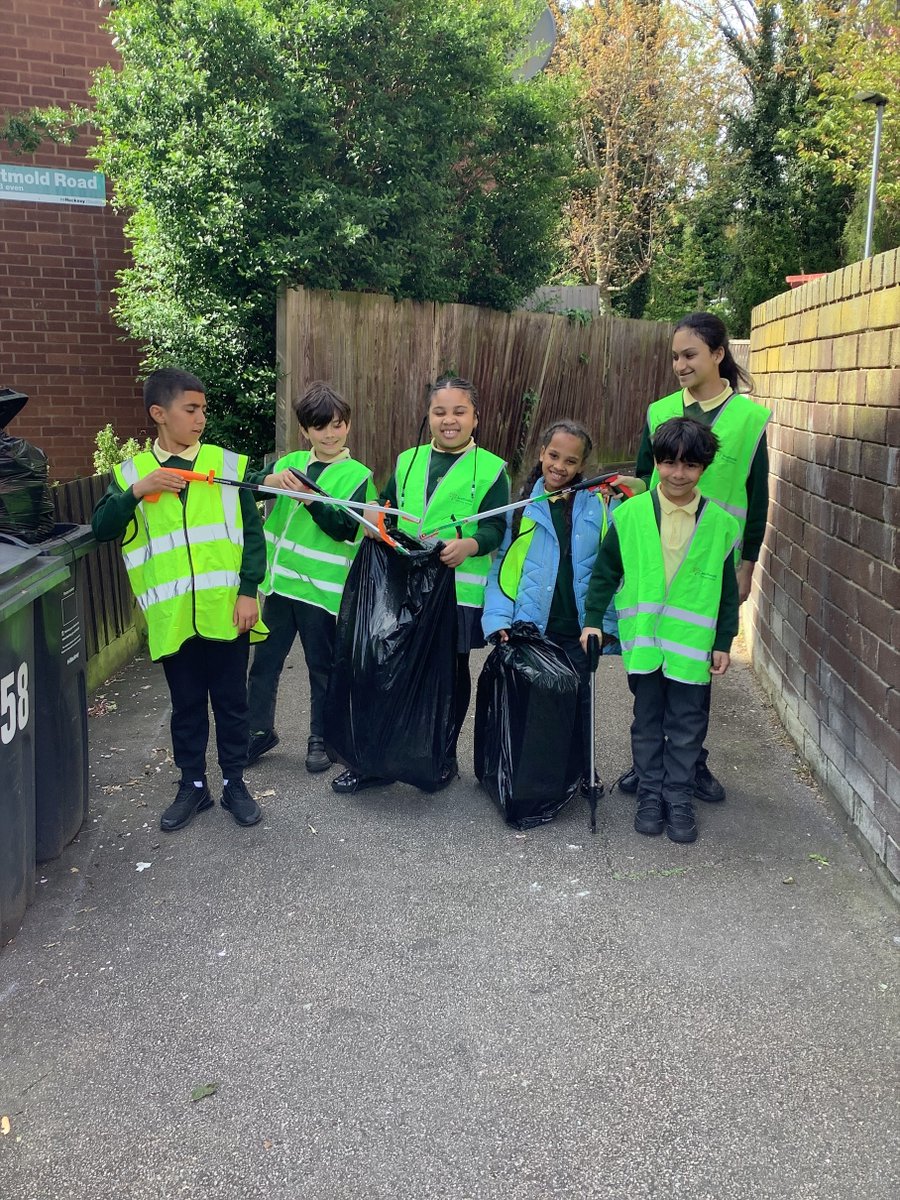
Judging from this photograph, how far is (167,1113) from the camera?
229 cm

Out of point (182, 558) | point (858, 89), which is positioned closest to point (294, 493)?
point (182, 558)

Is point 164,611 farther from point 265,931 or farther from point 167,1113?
point 167,1113

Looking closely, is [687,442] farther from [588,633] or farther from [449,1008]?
[449,1008]

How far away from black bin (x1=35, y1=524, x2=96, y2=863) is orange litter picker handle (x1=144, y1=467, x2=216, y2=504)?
0.27 metres

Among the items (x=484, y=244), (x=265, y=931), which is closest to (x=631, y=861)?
(x=265, y=931)

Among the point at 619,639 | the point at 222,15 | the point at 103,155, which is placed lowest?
the point at 619,639

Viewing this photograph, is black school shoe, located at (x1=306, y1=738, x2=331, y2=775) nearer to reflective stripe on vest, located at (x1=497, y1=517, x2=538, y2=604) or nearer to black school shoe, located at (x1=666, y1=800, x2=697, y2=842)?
reflective stripe on vest, located at (x1=497, y1=517, x2=538, y2=604)

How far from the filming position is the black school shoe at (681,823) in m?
3.62

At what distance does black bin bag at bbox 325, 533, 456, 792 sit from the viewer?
375 centimetres

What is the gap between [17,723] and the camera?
9.77 feet

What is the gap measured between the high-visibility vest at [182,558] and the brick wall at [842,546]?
2.28m

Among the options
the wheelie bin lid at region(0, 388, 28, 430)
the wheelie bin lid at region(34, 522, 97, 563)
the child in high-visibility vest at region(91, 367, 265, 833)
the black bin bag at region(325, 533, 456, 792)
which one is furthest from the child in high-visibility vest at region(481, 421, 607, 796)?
the wheelie bin lid at region(0, 388, 28, 430)

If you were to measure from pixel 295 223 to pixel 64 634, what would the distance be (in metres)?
4.07

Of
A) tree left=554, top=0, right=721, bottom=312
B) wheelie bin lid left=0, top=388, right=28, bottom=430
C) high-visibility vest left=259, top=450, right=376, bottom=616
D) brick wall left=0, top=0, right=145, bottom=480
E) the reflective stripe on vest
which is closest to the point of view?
wheelie bin lid left=0, top=388, right=28, bottom=430
